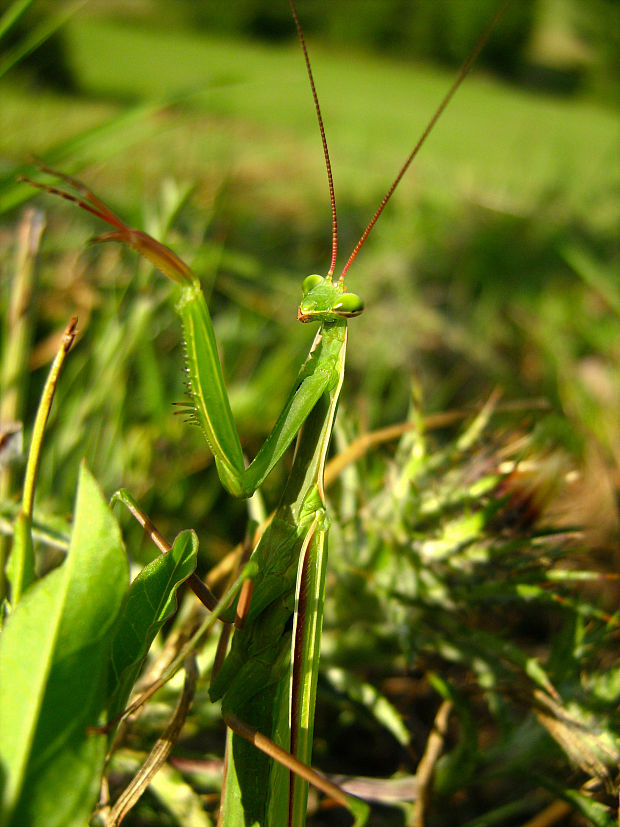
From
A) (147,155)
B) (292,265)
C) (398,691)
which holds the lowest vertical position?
(398,691)

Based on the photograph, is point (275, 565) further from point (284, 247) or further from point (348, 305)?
point (284, 247)

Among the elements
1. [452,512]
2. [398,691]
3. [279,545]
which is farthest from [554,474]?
[398,691]

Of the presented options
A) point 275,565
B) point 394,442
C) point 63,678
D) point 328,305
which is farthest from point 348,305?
point 394,442

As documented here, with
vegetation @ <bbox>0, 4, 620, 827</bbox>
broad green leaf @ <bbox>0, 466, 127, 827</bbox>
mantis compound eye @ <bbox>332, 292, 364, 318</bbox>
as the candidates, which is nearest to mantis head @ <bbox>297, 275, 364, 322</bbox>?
mantis compound eye @ <bbox>332, 292, 364, 318</bbox>

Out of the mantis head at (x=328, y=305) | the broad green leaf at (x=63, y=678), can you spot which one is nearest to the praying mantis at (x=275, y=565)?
the mantis head at (x=328, y=305)

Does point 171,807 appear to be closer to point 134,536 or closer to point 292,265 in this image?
point 134,536

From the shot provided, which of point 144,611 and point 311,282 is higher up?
point 311,282

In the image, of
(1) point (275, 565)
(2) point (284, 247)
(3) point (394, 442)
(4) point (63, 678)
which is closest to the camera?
(4) point (63, 678)
